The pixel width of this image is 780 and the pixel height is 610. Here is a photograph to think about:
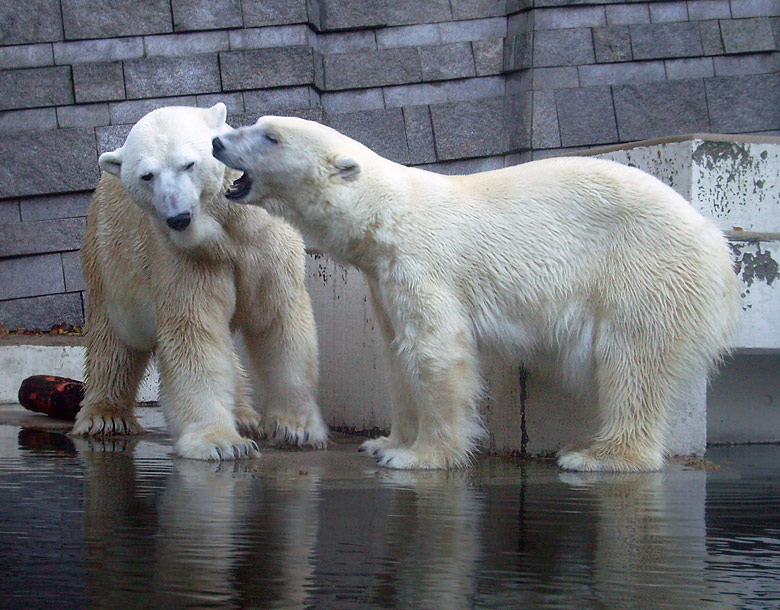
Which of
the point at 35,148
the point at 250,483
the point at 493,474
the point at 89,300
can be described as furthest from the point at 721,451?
the point at 35,148

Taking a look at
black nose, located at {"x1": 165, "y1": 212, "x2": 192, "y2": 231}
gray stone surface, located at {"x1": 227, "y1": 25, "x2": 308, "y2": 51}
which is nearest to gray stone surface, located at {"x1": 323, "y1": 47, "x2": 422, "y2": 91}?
gray stone surface, located at {"x1": 227, "y1": 25, "x2": 308, "y2": 51}

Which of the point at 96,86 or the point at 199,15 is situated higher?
the point at 199,15

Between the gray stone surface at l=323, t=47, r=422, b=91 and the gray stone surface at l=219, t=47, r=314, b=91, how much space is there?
0.31 metres

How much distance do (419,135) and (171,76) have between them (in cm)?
194

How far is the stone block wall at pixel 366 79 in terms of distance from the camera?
26.7 feet

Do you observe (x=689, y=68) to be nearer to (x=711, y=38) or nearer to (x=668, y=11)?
(x=711, y=38)

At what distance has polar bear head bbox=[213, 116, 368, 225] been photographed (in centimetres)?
390

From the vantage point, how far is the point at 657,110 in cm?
842

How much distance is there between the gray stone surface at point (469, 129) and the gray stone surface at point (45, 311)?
3.03 m

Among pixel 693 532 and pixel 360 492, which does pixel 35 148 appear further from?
pixel 693 532

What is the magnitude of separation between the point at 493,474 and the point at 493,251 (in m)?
0.80

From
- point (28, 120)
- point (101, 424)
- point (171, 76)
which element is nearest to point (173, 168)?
point (101, 424)

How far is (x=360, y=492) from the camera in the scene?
3264mm

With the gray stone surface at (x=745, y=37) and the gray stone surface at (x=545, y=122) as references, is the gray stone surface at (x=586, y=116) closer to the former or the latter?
the gray stone surface at (x=545, y=122)
